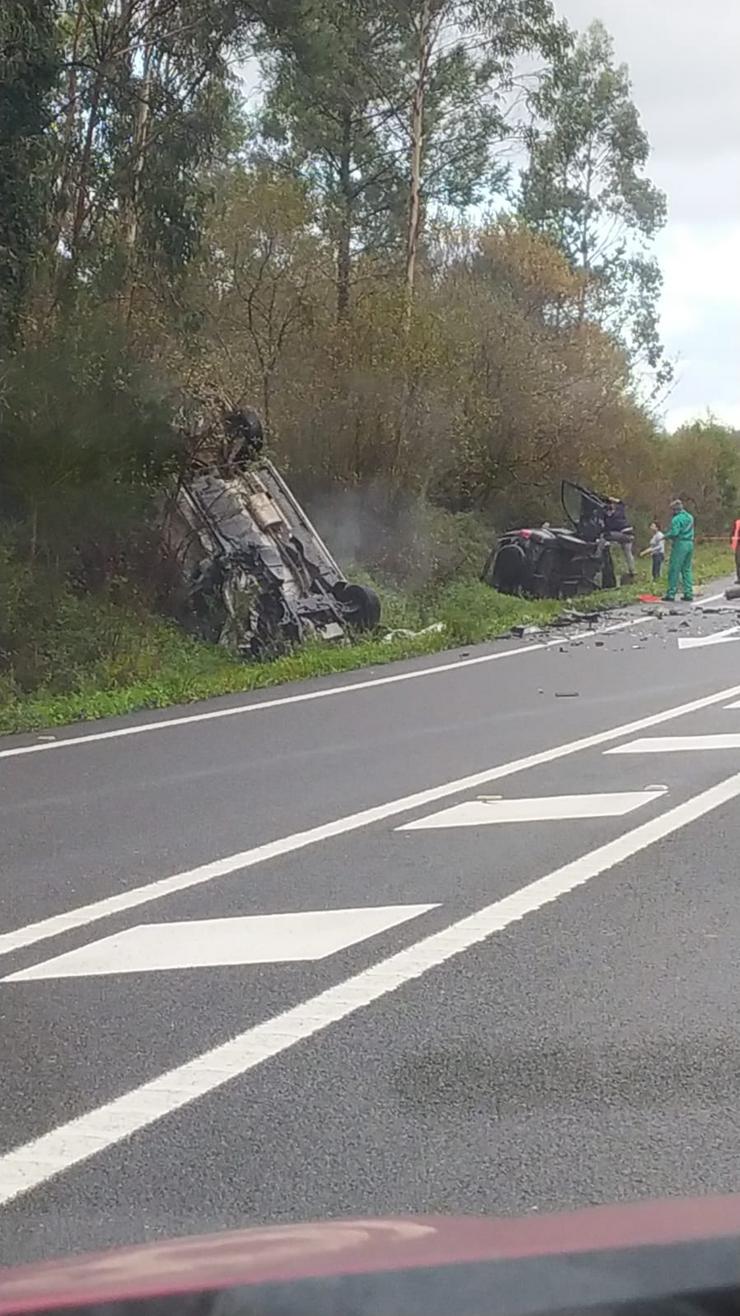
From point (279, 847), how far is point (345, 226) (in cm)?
2225

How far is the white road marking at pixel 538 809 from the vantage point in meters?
7.55

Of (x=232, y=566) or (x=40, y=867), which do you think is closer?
(x=40, y=867)

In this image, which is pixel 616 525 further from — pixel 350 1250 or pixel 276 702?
pixel 350 1250

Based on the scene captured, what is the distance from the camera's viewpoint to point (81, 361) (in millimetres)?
15938

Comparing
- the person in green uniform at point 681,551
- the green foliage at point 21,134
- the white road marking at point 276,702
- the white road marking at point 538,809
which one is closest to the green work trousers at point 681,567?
the person in green uniform at point 681,551

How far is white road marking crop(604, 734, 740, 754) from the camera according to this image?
962cm

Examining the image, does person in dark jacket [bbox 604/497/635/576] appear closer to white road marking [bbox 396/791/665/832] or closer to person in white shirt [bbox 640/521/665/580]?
person in white shirt [bbox 640/521/665/580]

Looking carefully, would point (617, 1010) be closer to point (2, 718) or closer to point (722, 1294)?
point (722, 1294)

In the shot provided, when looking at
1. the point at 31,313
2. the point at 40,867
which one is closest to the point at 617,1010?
the point at 40,867

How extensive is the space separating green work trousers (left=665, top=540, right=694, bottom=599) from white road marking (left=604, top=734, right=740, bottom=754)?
577 inches

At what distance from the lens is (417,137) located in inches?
1107

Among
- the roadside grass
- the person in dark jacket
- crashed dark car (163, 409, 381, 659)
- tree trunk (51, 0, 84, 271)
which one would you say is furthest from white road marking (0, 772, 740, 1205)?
the person in dark jacket

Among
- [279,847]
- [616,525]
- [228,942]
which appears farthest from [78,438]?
[616,525]

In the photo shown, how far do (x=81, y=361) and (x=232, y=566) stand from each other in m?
3.14
